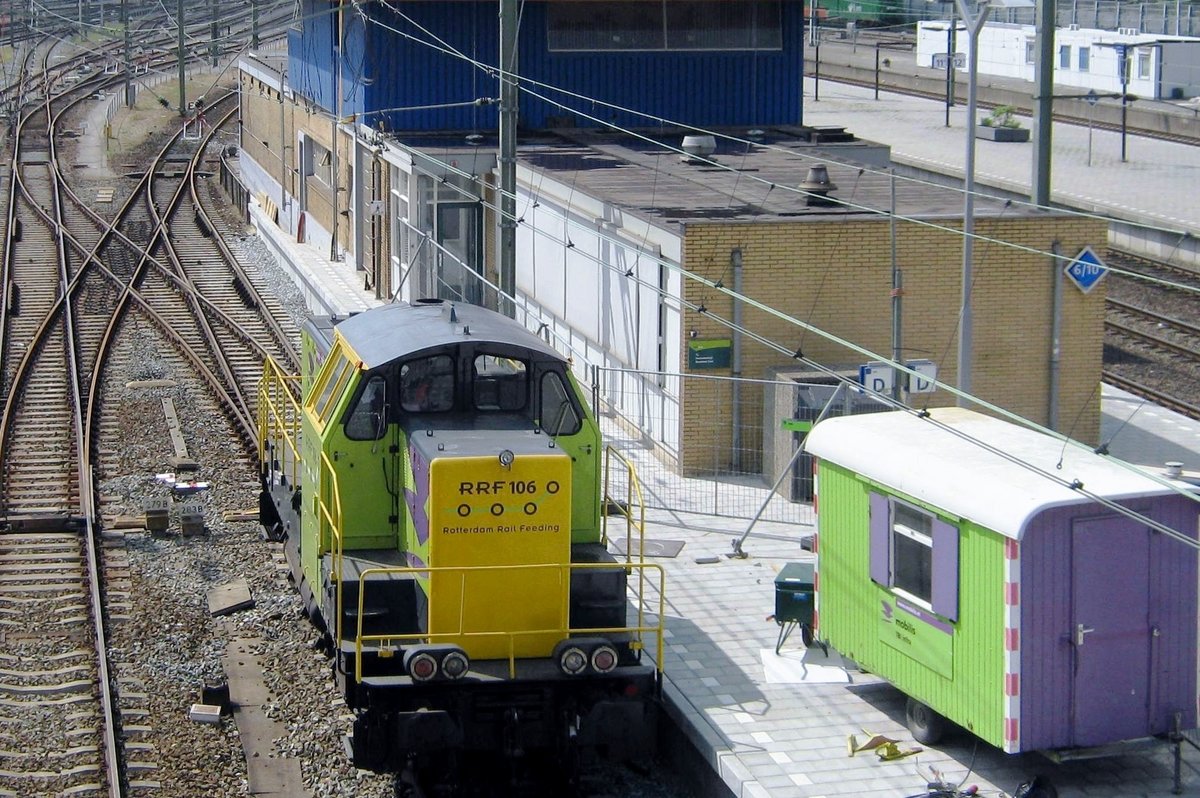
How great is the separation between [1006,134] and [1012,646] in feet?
122

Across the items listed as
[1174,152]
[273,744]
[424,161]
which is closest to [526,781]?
[273,744]

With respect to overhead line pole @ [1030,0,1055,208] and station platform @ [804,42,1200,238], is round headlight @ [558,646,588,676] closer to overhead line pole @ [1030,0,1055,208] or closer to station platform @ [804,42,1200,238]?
overhead line pole @ [1030,0,1055,208]

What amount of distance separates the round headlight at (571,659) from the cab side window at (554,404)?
1681 millimetres

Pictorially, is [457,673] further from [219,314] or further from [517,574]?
[219,314]

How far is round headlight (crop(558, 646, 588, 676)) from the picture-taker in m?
10.4

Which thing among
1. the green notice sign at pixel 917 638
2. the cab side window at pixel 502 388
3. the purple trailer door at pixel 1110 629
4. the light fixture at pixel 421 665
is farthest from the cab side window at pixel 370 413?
the purple trailer door at pixel 1110 629

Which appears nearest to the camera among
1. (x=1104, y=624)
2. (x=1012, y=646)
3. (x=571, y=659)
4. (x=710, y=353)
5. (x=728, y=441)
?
(x=1012, y=646)

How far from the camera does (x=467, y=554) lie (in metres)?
10.5

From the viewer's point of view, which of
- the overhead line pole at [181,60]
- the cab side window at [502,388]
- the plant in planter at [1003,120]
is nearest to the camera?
the cab side window at [502,388]

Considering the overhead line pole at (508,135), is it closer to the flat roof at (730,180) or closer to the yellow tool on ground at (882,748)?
the flat roof at (730,180)

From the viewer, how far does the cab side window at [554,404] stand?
1145 centimetres

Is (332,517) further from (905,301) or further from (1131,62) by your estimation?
(1131,62)

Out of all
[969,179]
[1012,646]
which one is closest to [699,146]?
[969,179]

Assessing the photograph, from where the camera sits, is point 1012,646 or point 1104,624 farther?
point 1104,624
